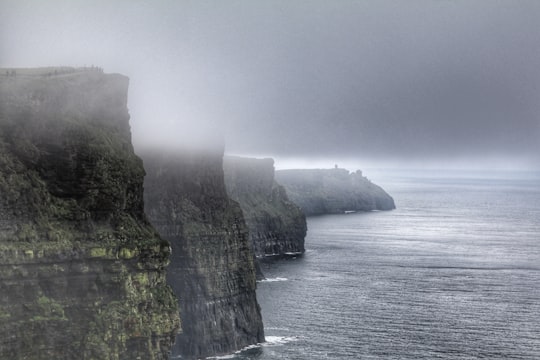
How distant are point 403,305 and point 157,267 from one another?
99.2m

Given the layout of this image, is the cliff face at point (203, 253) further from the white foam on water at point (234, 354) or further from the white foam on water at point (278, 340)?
the white foam on water at point (278, 340)

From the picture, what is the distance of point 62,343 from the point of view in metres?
65.7

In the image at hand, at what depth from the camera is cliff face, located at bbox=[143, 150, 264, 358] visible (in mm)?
113562

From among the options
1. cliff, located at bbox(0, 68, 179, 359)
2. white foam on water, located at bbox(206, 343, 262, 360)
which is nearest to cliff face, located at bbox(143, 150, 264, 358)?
white foam on water, located at bbox(206, 343, 262, 360)

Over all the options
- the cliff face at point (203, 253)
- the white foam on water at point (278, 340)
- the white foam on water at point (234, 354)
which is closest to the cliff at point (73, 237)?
the cliff face at point (203, 253)

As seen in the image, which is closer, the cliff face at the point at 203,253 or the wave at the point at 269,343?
the cliff face at the point at 203,253

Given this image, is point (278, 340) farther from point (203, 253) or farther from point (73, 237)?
point (73, 237)

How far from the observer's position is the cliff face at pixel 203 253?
113562 mm

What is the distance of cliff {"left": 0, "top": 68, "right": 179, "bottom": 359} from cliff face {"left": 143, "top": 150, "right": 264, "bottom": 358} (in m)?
36.8

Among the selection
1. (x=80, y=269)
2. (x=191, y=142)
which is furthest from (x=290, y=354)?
(x=80, y=269)

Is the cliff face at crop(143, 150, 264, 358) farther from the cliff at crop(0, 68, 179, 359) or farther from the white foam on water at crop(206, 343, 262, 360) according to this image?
the cliff at crop(0, 68, 179, 359)

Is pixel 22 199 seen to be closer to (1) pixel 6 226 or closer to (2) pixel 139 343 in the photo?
(1) pixel 6 226

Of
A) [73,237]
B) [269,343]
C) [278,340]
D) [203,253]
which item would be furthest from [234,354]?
[73,237]

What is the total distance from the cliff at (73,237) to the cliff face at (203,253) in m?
36.8
